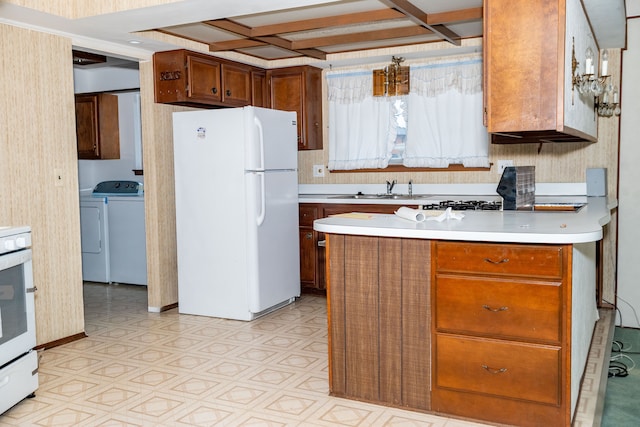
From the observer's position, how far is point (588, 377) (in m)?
3.27

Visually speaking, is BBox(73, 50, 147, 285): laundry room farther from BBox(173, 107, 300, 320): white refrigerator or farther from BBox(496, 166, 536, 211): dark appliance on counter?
BBox(496, 166, 536, 211): dark appliance on counter

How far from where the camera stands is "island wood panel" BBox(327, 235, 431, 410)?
2816 millimetres

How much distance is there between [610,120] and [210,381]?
356cm

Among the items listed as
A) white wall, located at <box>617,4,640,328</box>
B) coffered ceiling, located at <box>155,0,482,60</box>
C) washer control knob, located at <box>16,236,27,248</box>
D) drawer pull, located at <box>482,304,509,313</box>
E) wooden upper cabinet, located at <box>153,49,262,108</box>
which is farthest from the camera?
wooden upper cabinet, located at <box>153,49,262,108</box>

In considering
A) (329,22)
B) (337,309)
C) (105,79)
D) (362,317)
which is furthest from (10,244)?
(105,79)

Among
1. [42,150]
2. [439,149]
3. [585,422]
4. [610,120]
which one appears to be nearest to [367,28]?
[439,149]

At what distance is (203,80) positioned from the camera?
4.89 meters

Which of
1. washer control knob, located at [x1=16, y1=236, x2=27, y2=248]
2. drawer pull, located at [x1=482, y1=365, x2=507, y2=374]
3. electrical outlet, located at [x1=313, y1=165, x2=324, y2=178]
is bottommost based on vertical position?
drawer pull, located at [x1=482, y1=365, x2=507, y2=374]

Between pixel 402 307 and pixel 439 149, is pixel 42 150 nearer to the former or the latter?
pixel 402 307

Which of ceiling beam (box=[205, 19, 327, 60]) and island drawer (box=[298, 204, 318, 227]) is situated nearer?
ceiling beam (box=[205, 19, 327, 60])

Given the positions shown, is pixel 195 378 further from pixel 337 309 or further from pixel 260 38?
pixel 260 38

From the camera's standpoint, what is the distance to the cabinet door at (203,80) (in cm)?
475

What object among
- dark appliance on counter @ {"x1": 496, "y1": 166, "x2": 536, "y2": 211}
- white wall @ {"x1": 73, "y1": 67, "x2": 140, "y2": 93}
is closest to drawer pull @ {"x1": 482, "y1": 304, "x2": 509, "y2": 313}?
dark appliance on counter @ {"x1": 496, "y1": 166, "x2": 536, "y2": 211}

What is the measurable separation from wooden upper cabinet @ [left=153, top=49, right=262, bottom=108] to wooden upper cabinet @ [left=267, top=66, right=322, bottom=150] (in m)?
0.56
